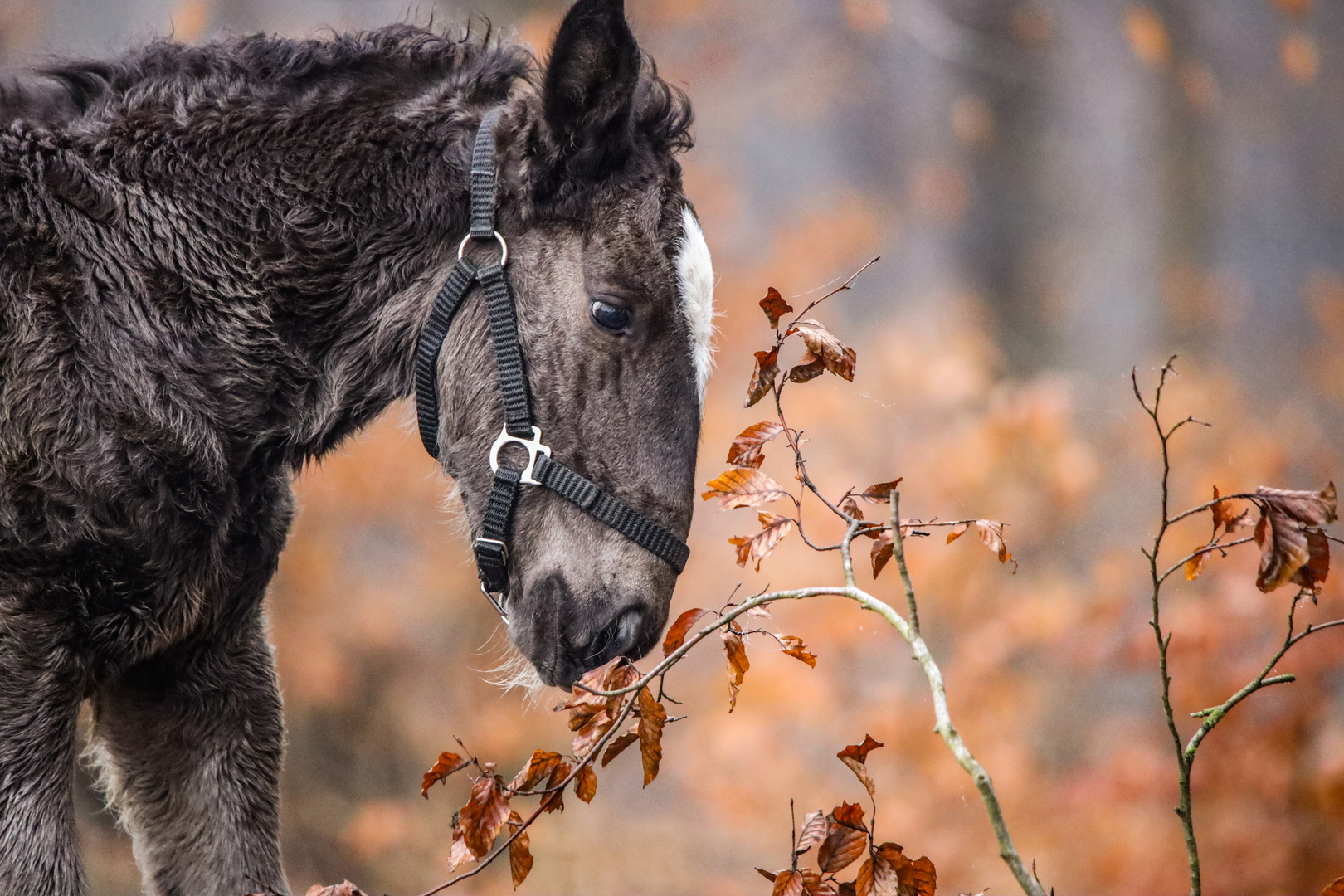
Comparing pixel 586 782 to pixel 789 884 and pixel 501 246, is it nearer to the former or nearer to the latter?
pixel 789 884

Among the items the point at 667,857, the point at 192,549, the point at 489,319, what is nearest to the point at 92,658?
the point at 192,549

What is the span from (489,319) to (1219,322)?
13.4ft

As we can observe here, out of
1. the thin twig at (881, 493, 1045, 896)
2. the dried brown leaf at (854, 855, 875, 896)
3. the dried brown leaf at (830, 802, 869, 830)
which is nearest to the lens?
the thin twig at (881, 493, 1045, 896)

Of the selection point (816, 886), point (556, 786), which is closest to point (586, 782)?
point (556, 786)

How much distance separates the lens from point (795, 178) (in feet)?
17.7

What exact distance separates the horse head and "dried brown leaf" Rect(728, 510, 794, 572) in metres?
0.25

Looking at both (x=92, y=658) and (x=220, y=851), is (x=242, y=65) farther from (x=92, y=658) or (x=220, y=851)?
(x=220, y=851)

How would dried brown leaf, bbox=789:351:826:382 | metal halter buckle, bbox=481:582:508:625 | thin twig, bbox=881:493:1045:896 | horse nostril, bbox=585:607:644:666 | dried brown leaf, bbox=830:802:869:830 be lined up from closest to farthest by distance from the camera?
1. thin twig, bbox=881:493:1045:896
2. dried brown leaf, bbox=830:802:869:830
3. dried brown leaf, bbox=789:351:826:382
4. horse nostril, bbox=585:607:644:666
5. metal halter buckle, bbox=481:582:508:625

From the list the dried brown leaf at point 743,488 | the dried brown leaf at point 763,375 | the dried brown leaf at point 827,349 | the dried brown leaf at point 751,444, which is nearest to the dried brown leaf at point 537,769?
the dried brown leaf at point 743,488

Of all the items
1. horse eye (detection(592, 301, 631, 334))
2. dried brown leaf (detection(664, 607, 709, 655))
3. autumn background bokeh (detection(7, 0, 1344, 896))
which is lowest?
dried brown leaf (detection(664, 607, 709, 655))

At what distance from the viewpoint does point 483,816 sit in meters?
1.85

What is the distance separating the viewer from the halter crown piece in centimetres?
220

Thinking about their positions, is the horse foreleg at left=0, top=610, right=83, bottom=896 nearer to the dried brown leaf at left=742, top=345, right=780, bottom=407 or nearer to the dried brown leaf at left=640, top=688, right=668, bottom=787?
the dried brown leaf at left=640, top=688, right=668, bottom=787

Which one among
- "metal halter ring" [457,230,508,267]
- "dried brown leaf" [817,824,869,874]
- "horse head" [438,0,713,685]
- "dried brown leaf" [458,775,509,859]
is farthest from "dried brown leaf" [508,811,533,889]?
"metal halter ring" [457,230,508,267]
